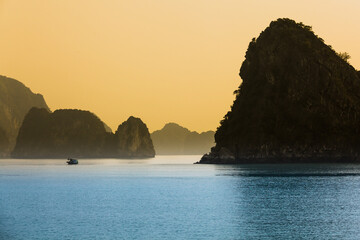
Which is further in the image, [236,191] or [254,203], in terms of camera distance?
[236,191]

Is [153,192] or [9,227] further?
[153,192]

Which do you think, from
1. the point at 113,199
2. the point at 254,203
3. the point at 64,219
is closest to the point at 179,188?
the point at 113,199

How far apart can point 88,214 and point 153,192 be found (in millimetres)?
37850

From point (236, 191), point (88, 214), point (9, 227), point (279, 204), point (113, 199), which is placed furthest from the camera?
point (236, 191)

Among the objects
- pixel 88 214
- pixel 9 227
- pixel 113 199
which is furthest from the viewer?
pixel 113 199

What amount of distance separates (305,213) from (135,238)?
26.3m

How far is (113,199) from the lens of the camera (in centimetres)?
9619

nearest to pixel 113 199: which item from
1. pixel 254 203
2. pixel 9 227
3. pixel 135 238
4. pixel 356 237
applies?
pixel 254 203

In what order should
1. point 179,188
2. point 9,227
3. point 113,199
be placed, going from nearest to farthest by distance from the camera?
point 9,227 < point 113,199 < point 179,188

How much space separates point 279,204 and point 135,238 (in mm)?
34096

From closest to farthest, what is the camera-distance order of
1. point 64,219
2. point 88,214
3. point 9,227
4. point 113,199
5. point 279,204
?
point 9,227
point 64,219
point 88,214
point 279,204
point 113,199

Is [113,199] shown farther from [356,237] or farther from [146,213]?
[356,237]

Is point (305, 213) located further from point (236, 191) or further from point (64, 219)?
point (236, 191)

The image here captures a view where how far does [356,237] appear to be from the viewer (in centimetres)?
5422
